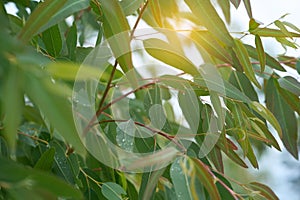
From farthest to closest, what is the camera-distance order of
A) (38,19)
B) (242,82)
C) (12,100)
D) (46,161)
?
(242,82)
(46,161)
(38,19)
(12,100)

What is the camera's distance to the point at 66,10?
595 mm

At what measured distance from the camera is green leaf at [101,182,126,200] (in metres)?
0.73

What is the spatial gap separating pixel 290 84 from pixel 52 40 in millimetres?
366

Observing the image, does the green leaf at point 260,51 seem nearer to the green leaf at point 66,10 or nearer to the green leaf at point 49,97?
the green leaf at point 66,10

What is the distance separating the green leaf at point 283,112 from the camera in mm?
927

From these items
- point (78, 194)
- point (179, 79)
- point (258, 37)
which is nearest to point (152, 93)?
point (179, 79)

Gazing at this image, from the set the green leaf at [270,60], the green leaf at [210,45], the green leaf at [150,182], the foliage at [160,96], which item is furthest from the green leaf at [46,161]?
the green leaf at [270,60]

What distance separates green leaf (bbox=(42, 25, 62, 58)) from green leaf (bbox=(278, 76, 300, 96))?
0.35 metres

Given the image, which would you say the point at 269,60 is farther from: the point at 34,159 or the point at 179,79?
the point at 34,159

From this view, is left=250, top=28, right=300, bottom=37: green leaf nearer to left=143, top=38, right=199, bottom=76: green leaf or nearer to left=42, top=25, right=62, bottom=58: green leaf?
left=143, top=38, right=199, bottom=76: green leaf

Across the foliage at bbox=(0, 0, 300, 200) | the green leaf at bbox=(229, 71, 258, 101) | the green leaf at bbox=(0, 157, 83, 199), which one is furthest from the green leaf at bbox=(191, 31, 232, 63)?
the green leaf at bbox=(0, 157, 83, 199)

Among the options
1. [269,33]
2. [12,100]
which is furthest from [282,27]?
[12,100]

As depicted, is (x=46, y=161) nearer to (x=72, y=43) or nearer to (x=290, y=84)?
(x=72, y=43)

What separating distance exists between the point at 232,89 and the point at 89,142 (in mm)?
217
